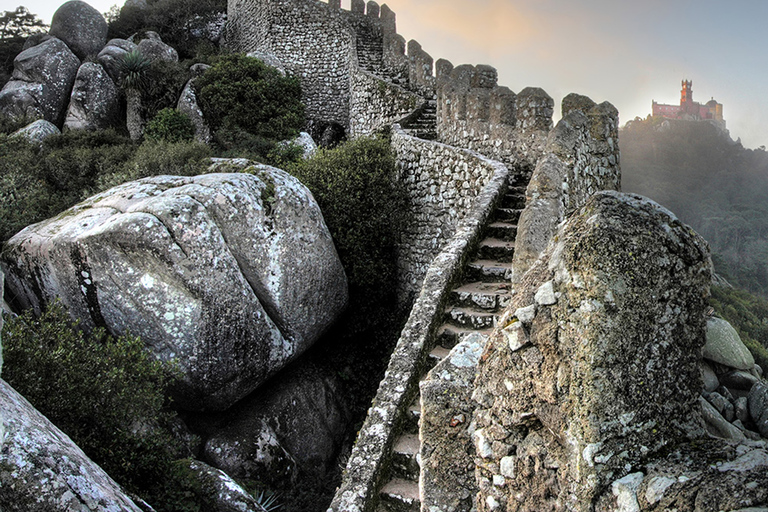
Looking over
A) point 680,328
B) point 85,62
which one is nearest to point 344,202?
point 680,328

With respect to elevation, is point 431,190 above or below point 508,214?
above

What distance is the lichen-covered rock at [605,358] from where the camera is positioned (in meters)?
2.17

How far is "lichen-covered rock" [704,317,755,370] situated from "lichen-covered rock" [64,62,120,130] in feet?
67.7

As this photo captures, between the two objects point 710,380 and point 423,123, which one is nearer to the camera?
point 710,380

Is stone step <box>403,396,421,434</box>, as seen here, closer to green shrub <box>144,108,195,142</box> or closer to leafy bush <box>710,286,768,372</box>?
green shrub <box>144,108,195,142</box>

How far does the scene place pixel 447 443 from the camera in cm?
337

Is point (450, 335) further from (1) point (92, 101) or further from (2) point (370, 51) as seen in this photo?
(1) point (92, 101)

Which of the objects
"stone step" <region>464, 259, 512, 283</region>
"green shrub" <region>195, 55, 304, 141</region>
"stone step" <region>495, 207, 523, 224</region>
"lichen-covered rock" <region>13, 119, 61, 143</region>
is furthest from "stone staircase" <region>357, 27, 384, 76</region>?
"stone step" <region>464, 259, 512, 283</region>

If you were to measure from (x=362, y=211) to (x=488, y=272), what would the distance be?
485 centimetres

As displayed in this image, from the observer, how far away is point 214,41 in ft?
87.1

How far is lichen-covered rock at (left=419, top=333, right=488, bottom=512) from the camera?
329 cm

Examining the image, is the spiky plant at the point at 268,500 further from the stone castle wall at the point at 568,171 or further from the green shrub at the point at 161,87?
the green shrub at the point at 161,87

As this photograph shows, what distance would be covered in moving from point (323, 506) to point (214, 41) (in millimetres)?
23513

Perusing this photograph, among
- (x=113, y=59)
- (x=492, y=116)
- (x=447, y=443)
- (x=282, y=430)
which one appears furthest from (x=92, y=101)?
(x=447, y=443)
